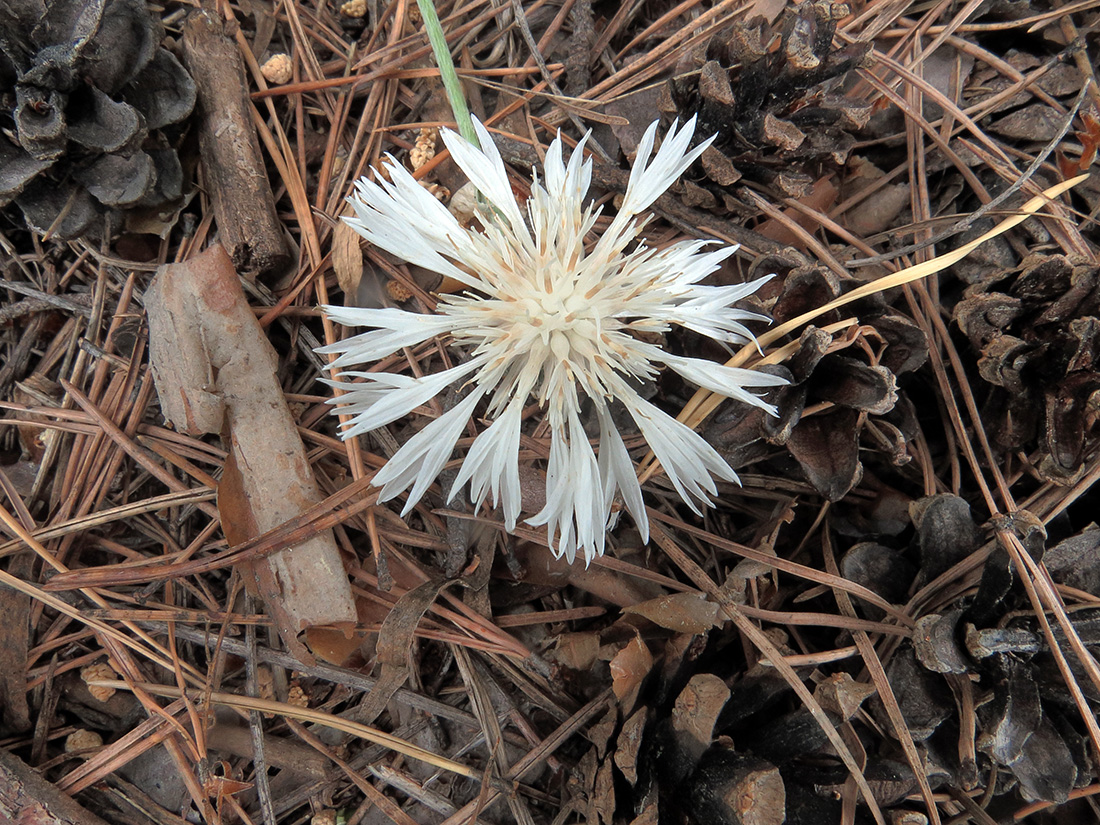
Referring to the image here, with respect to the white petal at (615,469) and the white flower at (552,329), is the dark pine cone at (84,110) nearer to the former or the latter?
the white flower at (552,329)

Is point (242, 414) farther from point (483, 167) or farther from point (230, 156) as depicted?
point (483, 167)

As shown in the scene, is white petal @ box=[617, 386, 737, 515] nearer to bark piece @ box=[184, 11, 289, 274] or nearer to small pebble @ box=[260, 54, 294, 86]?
bark piece @ box=[184, 11, 289, 274]

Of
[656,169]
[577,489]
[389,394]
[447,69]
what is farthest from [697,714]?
[447,69]

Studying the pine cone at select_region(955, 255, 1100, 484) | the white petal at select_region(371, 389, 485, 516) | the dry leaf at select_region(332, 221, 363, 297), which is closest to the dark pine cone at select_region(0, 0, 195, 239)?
the dry leaf at select_region(332, 221, 363, 297)

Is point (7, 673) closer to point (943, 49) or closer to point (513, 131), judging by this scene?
point (513, 131)

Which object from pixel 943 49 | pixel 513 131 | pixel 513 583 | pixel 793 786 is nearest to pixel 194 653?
pixel 513 583

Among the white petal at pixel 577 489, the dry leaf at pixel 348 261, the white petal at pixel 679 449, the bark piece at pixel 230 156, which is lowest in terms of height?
the white petal at pixel 577 489

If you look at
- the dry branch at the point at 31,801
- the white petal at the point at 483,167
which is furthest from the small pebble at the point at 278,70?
the dry branch at the point at 31,801

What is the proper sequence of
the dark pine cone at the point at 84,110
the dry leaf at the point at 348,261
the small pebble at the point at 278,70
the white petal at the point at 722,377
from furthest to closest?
the small pebble at the point at 278,70 → the dry leaf at the point at 348,261 → the dark pine cone at the point at 84,110 → the white petal at the point at 722,377
